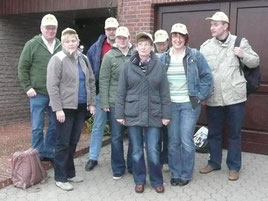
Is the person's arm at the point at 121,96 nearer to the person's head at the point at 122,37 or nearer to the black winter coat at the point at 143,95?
the black winter coat at the point at 143,95

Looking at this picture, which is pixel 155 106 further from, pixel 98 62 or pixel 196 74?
pixel 98 62

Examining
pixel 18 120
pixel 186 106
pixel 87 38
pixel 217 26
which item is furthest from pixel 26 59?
pixel 87 38

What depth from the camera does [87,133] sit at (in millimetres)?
7234

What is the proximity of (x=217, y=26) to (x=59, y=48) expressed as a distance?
2.07 meters

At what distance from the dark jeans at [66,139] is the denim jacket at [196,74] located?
47.3 inches

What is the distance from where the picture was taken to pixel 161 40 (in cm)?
483

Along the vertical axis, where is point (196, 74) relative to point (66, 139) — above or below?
above

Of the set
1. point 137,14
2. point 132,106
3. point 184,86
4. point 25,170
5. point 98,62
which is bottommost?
point 25,170

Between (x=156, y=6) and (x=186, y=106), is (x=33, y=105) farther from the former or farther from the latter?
(x=156, y=6)

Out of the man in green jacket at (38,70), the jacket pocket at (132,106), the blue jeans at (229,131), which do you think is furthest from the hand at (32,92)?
the blue jeans at (229,131)

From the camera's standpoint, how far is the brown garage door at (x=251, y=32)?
225 inches

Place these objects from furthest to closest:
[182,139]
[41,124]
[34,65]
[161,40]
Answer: [41,124]
[34,65]
[161,40]
[182,139]

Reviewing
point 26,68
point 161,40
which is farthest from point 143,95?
point 26,68

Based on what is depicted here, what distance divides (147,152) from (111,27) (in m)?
Answer: 1.71
